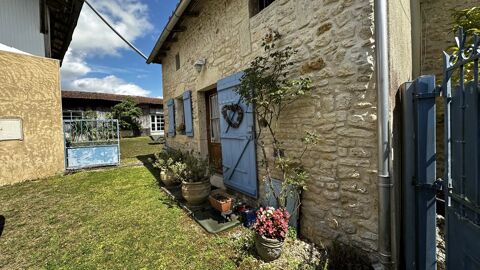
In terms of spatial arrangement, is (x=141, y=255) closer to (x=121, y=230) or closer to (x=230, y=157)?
(x=121, y=230)

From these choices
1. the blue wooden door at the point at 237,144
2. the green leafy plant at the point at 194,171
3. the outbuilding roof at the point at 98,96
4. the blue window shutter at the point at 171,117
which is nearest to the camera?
the blue wooden door at the point at 237,144

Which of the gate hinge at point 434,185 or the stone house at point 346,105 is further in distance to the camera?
the stone house at point 346,105

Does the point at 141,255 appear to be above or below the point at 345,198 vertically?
below

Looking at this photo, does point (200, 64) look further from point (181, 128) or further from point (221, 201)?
point (221, 201)

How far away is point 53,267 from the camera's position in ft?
8.39

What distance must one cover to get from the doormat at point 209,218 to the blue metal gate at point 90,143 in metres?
5.29

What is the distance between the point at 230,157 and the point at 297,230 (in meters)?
1.89

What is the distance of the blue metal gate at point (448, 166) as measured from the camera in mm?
1307

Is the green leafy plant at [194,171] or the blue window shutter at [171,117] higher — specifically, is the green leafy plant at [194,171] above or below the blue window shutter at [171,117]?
below

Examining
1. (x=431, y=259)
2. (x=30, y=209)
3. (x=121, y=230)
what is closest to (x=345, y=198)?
(x=431, y=259)

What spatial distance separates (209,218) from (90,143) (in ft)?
22.2

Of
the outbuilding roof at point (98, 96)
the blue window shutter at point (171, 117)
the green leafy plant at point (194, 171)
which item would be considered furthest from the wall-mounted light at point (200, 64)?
the outbuilding roof at point (98, 96)

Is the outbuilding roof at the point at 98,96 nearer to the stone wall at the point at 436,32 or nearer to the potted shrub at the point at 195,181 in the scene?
the potted shrub at the point at 195,181

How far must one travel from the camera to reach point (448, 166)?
1.60 m
